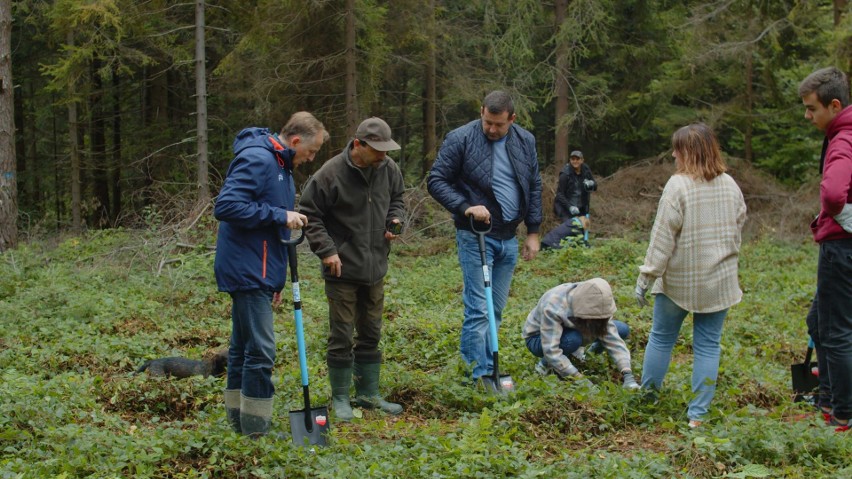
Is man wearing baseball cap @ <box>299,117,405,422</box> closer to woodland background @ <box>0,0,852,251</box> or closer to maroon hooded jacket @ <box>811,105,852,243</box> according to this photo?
maroon hooded jacket @ <box>811,105,852,243</box>

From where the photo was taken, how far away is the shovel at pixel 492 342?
574 centimetres

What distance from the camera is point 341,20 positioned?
16641mm

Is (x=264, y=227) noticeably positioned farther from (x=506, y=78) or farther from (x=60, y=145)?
(x=60, y=145)

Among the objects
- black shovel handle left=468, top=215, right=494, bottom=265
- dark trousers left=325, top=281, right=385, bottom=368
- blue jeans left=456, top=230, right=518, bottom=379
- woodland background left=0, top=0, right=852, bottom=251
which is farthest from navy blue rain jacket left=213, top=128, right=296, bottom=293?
woodland background left=0, top=0, right=852, bottom=251

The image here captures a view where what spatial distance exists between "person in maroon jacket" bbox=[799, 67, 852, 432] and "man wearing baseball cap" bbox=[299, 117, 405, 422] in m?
2.66

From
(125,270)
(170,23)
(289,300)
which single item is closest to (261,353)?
(289,300)

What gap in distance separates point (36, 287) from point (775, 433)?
330 inches

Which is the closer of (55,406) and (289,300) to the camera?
(55,406)

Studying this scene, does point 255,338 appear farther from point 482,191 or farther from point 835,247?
point 835,247

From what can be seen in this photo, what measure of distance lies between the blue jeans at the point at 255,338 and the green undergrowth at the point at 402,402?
0.31 meters

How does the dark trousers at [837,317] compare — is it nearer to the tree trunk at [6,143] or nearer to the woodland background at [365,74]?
the woodland background at [365,74]

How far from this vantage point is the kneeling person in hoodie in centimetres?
601

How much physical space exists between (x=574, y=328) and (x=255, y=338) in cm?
263

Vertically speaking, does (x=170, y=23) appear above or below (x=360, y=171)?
above
